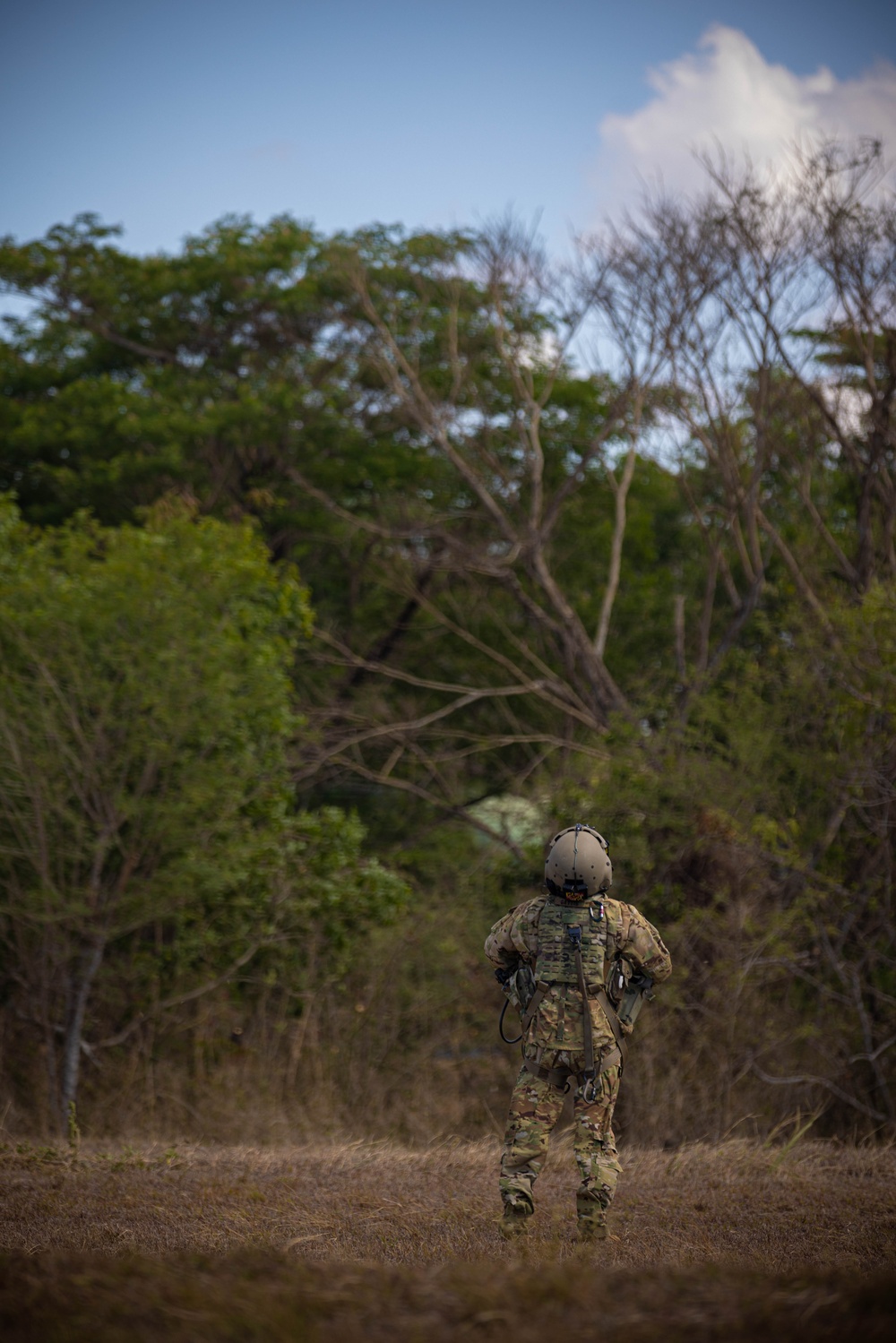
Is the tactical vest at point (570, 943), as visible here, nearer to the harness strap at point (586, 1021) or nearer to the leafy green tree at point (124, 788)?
the harness strap at point (586, 1021)

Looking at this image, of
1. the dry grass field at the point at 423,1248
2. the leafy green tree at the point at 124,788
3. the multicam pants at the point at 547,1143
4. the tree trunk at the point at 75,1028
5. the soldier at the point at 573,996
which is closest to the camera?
→ the dry grass field at the point at 423,1248

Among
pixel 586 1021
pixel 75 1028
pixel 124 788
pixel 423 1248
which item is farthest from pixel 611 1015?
pixel 75 1028

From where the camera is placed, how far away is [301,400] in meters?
20.7

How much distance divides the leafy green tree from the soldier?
18.2ft

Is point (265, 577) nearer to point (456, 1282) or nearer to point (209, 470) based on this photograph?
point (209, 470)

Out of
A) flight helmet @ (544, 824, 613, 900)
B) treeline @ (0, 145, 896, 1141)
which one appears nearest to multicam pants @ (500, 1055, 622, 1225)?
flight helmet @ (544, 824, 613, 900)

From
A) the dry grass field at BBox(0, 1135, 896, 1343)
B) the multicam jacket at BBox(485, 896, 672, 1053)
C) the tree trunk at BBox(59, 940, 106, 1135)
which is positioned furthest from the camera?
the tree trunk at BBox(59, 940, 106, 1135)

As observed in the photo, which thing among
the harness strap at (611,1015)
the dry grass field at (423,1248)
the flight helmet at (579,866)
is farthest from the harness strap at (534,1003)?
the dry grass field at (423,1248)

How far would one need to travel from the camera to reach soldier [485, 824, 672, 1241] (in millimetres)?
5375

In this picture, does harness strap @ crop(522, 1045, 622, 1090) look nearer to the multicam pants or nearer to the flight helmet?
the multicam pants

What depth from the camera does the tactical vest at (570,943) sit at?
5.54 meters

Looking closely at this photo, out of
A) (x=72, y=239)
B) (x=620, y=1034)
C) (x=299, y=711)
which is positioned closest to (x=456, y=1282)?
(x=620, y=1034)

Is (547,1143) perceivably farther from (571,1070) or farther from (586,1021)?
(586,1021)

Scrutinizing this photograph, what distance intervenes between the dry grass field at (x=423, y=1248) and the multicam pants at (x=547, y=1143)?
0.20 m
